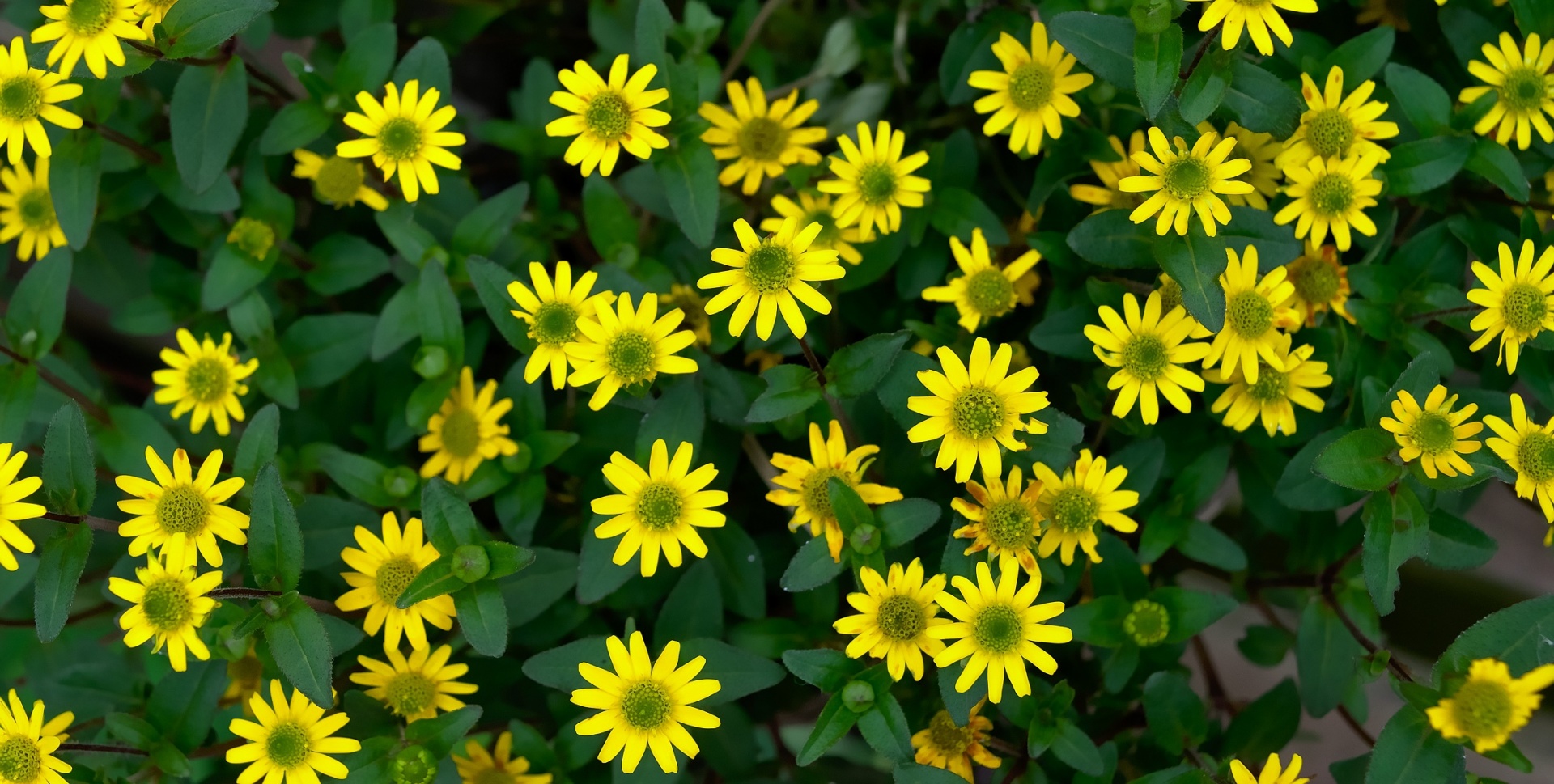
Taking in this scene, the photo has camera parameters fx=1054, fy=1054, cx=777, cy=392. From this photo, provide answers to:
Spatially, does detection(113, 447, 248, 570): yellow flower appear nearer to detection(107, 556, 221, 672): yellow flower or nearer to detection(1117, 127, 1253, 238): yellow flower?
detection(107, 556, 221, 672): yellow flower

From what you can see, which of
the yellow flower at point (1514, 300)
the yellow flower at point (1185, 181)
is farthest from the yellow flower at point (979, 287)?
the yellow flower at point (1514, 300)

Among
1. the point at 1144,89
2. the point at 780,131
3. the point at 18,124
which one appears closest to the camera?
the point at 1144,89

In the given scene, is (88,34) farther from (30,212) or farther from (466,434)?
(466,434)

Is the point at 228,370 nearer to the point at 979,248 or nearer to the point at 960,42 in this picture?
the point at 979,248

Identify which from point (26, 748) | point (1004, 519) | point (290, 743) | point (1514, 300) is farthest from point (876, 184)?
point (26, 748)

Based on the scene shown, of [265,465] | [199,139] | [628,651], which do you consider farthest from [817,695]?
[199,139]

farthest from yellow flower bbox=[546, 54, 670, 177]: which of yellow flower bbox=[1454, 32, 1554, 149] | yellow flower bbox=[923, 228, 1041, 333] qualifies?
yellow flower bbox=[1454, 32, 1554, 149]
